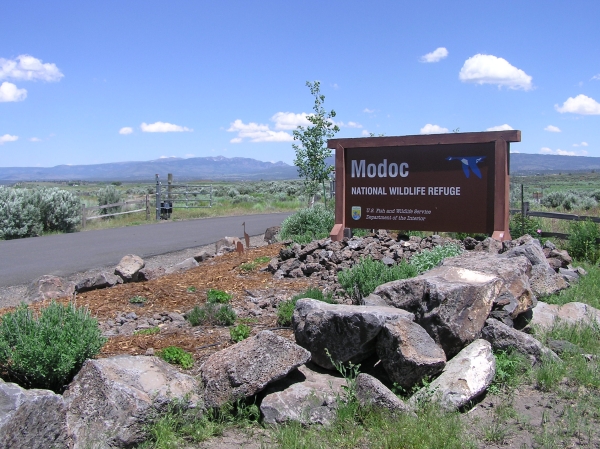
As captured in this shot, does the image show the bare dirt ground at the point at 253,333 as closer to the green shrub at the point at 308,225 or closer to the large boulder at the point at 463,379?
the large boulder at the point at 463,379

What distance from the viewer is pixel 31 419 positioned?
3834 mm

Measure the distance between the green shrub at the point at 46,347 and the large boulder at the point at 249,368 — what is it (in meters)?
0.99

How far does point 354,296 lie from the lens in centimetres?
737

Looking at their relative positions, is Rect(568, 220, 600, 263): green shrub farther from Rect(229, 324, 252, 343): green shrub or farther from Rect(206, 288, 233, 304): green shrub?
Rect(229, 324, 252, 343): green shrub

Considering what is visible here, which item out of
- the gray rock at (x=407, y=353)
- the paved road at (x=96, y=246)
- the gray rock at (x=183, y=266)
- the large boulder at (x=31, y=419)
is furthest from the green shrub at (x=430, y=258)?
the paved road at (x=96, y=246)

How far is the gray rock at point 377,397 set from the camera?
4582 millimetres

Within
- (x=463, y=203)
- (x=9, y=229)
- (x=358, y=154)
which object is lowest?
(x=9, y=229)

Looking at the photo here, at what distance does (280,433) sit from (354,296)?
3.18 meters

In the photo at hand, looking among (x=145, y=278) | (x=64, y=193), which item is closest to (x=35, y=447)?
(x=145, y=278)

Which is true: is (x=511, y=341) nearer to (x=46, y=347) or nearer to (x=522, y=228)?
(x=46, y=347)

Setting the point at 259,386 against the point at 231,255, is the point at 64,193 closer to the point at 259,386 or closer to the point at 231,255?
the point at 231,255

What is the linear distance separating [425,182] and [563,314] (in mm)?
4690

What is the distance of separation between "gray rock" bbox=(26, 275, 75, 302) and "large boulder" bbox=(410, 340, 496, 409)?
20.0 ft

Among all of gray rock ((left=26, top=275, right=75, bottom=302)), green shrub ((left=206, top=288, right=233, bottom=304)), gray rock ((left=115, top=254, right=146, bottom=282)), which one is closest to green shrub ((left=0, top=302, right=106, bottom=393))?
green shrub ((left=206, top=288, right=233, bottom=304))
